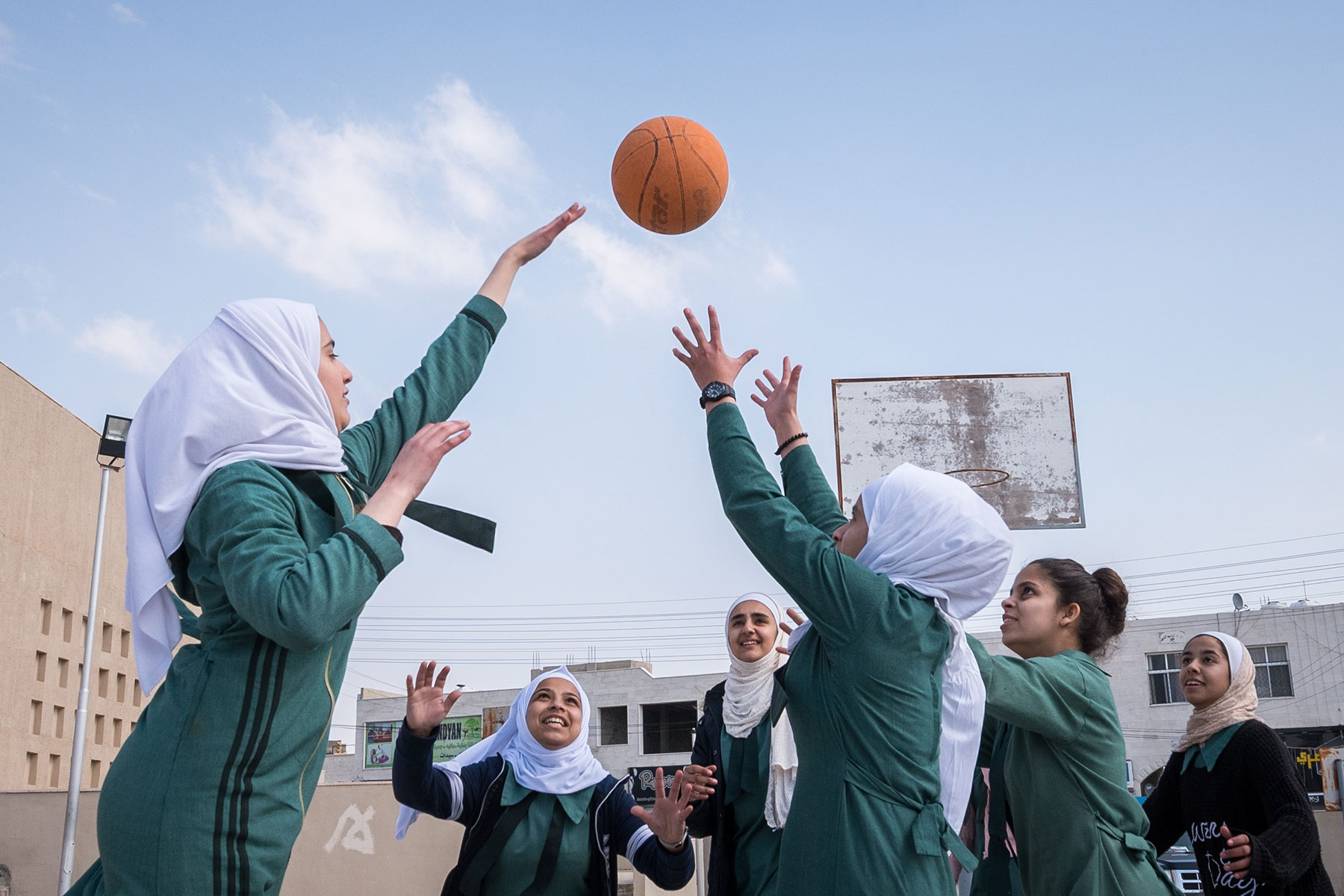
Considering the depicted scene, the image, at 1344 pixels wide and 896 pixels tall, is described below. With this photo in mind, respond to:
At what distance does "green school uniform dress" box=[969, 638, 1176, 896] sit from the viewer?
314 cm

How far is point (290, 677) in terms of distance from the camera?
204 centimetres

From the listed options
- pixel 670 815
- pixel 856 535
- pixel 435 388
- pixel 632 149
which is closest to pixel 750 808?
pixel 670 815

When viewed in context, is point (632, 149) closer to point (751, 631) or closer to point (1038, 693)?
point (751, 631)

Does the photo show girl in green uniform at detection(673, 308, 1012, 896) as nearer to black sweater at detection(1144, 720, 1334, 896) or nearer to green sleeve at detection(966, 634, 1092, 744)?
green sleeve at detection(966, 634, 1092, 744)

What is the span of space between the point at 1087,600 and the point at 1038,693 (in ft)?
2.20

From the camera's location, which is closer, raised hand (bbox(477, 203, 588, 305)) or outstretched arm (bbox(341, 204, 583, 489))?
outstretched arm (bbox(341, 204, 583, 489))

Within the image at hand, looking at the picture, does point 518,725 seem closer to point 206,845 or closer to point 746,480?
point 746,480

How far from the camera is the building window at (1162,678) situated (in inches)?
1337

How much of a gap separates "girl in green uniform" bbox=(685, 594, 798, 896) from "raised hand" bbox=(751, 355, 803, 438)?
108cm

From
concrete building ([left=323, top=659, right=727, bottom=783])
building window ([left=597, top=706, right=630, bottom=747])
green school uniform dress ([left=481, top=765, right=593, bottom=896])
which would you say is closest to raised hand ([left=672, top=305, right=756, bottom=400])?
green school uniform dress ([left=481, top=765, right=593, bottom=896])

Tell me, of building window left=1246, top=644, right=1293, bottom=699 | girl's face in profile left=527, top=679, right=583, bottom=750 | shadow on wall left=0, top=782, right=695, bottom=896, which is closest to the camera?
girl's face in profile left=527, top=679, right=583, bottom=750

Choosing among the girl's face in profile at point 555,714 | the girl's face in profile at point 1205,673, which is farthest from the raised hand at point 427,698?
the girl's face in profile at point 1205,673

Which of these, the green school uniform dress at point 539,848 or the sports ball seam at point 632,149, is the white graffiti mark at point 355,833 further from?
the sports ball seam at point 632,149

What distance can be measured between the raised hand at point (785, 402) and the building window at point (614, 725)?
45111 millimetres
